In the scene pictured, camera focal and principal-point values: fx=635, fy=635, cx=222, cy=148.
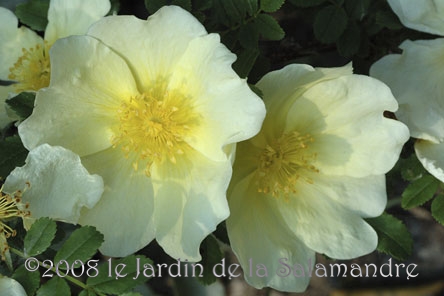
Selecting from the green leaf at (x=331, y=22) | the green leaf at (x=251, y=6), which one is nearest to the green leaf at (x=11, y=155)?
the green leaf at (x=251, y=6)

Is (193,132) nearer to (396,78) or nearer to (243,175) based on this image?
(243,175)

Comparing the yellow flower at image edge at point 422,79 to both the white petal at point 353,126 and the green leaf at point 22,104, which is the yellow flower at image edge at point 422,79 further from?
the green leaf at point 22,104

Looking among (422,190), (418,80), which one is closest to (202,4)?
(418,80)

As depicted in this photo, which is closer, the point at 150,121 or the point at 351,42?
the point at 150,121

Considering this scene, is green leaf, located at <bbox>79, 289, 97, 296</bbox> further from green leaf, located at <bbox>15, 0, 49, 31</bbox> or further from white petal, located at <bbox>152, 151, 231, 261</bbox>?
green leaf, located at <bbox>15, 0, 49, 31</bbox>

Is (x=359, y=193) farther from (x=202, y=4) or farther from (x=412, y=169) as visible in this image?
(x=202, y=4)

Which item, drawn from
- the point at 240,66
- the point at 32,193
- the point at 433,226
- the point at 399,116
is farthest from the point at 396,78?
the point at 433,226

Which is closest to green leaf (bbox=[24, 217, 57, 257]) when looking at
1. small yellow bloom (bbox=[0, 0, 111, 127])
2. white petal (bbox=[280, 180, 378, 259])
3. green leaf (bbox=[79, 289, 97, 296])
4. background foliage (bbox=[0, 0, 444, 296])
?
background foliage (bbox=[0, 0, 444, 296])
